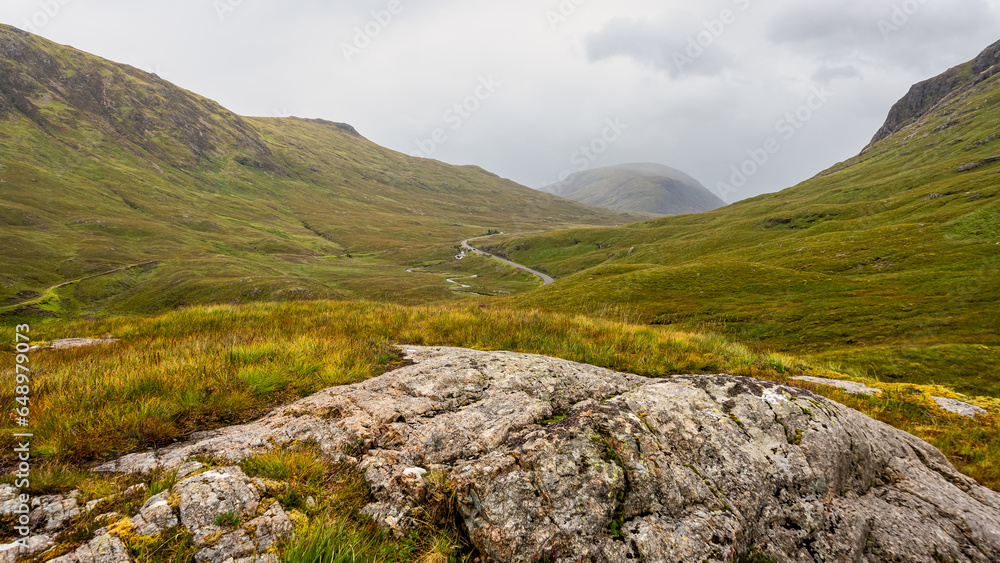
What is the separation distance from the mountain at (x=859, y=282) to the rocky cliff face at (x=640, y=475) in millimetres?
12824

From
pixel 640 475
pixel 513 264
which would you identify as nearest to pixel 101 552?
pixel 640 475

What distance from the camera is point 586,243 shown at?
12925cm

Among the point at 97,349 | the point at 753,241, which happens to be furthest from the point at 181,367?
the point at 753,241

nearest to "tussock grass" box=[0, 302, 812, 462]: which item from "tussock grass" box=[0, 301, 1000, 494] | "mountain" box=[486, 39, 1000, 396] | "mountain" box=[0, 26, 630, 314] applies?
"tussock grass" box=[0, 301, 1000, 494]

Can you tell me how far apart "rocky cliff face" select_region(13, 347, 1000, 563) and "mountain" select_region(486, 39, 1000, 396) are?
12824 mm

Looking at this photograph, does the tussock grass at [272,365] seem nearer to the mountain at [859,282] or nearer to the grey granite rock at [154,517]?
the grey granite rock at [154,517]

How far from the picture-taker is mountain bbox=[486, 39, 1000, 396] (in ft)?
73.2

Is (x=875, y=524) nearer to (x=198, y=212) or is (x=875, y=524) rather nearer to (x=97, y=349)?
(x=97, y=349)

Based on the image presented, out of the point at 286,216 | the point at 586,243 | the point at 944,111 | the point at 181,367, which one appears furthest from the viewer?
the point at 286,216

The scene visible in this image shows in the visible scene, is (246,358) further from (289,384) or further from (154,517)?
(154,517)

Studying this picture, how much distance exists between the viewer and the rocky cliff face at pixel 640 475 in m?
A: 3.64

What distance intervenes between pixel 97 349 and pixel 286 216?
222141mm

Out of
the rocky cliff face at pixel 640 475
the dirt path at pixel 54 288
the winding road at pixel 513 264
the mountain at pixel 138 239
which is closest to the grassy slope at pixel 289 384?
the rocky cliff face at pixel 640 475

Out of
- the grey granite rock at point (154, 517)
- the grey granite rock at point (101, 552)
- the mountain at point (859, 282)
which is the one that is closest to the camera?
the grey granite rock at point (101, 552)
